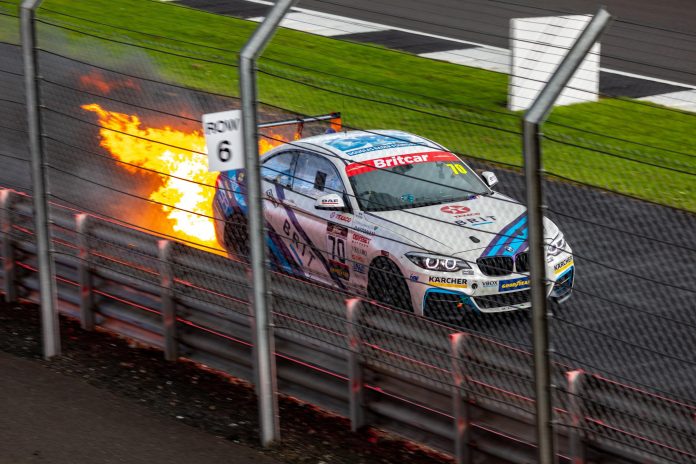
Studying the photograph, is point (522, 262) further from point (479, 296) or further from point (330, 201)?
point (330, 201)

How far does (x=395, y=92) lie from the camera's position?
14422mm

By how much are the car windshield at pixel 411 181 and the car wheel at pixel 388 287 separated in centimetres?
57

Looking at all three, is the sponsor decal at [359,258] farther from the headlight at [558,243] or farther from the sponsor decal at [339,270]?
the headlight at [558,243]

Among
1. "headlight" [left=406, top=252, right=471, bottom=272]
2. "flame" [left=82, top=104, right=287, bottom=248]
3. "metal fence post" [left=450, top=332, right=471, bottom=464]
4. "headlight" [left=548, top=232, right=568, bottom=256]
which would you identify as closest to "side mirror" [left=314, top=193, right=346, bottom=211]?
"flame" [left=82, top=104, right=287, bottom=248]

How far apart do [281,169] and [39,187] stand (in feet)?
9.85

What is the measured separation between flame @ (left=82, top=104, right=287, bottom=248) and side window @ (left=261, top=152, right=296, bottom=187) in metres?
0.40

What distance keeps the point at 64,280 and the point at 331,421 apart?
9.38 ft

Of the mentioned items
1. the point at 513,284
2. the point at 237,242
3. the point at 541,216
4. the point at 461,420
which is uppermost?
the point at 513,284

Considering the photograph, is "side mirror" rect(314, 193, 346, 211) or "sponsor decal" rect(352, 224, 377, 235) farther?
"side mirror" rect(314, 193, 346, 211)

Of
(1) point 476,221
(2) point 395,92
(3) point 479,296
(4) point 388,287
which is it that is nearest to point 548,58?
(2) point 395,92

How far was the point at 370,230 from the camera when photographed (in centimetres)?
883

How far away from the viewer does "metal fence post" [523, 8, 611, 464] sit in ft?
16.9

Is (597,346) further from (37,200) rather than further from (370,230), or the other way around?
(37,200)

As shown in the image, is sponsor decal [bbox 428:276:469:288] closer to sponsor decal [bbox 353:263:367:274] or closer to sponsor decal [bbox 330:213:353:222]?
sponsor decal [bbox 353:263:367:274]
